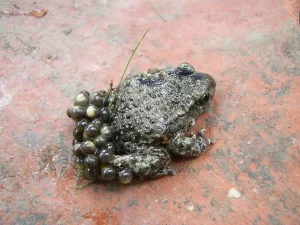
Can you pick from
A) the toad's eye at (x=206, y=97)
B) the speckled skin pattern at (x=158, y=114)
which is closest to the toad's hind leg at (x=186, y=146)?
the speckled skin pattern at (x=158, y=114)

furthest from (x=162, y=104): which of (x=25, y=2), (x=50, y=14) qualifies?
(x=25, y=2)

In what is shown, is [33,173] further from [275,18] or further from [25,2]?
[275,18]

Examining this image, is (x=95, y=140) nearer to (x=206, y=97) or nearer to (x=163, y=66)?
(x=206, y=97)

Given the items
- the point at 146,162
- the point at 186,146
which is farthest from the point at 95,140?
the point at 186,146

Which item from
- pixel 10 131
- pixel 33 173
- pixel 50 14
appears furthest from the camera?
pixel 50 14

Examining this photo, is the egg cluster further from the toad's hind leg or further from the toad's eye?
the toad's eye

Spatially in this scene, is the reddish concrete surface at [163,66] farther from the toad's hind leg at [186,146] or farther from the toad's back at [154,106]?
the toad's back at [154,106]
